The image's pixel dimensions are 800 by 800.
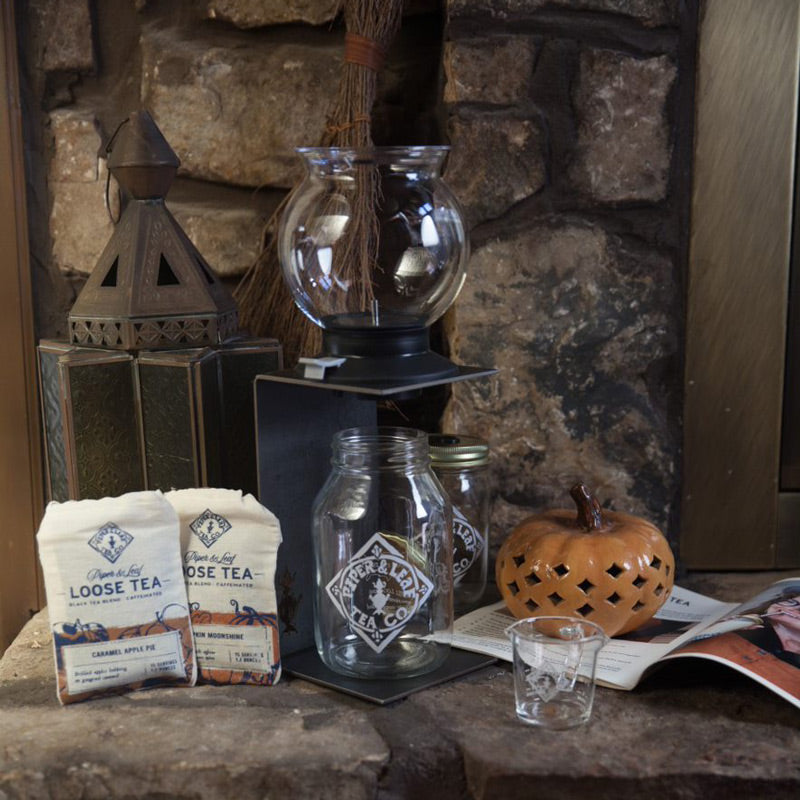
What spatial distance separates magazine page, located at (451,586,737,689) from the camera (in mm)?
1123

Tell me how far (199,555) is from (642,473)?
2.05 feet

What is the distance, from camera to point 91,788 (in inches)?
37.5

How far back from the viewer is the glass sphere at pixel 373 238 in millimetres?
1083

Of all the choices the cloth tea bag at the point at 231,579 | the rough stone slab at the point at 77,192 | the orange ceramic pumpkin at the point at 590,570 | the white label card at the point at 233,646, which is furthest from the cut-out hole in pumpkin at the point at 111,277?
the orange ceramic pumpkin at the point at 590,570

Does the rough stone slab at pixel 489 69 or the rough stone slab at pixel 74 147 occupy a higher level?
the rough stone slab at pixel 489 69

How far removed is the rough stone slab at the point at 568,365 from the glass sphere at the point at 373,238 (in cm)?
26

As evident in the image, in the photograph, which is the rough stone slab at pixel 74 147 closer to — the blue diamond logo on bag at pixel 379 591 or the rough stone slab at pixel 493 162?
the rough stone slab at pixel 493 162

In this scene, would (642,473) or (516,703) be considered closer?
(516,703)

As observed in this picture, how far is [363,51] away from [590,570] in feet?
2.24

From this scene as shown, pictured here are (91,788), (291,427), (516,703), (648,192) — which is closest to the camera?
(91,788)

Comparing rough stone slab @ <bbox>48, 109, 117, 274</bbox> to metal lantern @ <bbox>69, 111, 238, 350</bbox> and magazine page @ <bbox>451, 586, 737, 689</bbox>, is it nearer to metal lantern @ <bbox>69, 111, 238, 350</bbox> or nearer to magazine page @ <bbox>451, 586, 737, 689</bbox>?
metal lantern @ <bbox>69, 111, 238, 350</bbox>

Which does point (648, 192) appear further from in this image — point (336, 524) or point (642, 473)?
point (336, 524)

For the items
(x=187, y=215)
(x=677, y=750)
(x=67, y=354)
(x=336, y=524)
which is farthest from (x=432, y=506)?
(x=187, y=215)

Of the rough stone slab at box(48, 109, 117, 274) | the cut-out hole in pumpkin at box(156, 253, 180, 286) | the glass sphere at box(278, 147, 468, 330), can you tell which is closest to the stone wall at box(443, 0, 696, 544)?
the glass sphere at box(278, 147, 468, 330)
